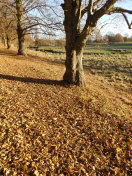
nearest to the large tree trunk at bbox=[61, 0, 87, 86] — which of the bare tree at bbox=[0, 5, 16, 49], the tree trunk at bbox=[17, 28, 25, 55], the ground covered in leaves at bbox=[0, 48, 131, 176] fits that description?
the ground covered in leaves at bbox=[0, 48, 131, 176]

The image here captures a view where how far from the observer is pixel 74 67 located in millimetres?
6566

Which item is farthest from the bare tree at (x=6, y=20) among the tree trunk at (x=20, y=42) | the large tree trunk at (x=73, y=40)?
the large tree trunk at (x=73, y=40)

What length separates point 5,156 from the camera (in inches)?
116

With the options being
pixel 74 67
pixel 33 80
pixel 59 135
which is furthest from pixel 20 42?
pixel 59 135

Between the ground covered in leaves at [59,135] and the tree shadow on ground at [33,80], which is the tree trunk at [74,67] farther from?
the ground covered in leaves at [59,135]

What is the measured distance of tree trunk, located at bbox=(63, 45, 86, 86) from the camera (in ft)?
20.8

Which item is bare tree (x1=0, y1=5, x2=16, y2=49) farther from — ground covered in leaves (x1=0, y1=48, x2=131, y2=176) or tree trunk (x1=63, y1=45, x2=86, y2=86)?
ground covered in leaves (x1=0, y1=48, x2=131, y2=176)

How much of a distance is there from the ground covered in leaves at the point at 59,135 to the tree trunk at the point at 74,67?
97 centimetres

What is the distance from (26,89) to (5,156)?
3.68m

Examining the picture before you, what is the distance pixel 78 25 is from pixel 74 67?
2144mm

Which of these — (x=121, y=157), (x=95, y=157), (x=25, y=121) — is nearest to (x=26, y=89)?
(x=25, y=121)

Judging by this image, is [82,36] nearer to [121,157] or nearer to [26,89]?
[26,89]

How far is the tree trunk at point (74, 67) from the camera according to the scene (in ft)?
20.8

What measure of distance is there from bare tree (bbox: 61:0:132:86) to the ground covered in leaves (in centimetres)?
137
